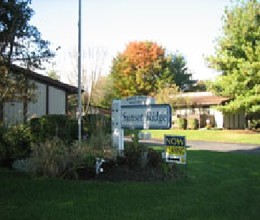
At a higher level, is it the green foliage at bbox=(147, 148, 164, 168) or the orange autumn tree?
the orange autumn tree

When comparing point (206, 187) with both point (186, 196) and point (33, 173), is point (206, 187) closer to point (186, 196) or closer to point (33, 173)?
point (186, 196)

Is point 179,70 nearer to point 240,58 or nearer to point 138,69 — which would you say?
point 138,69

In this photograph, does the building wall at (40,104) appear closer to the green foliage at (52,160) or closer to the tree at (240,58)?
the green foliage at (52,160)

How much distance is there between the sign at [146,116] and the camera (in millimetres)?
→ 11234

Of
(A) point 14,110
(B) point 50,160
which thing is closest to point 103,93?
(A) point 14,110

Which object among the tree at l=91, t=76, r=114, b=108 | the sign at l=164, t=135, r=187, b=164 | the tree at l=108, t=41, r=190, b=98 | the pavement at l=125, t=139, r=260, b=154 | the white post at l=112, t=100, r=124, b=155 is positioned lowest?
the pavement at l=125, t=139, r=260, b=154

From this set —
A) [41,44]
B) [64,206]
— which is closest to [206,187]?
[64,206]

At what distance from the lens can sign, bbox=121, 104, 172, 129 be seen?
1123 centimetres

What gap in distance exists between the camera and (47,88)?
22828 millimetres

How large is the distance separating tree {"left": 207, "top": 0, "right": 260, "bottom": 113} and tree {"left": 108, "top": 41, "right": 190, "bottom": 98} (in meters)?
19.4

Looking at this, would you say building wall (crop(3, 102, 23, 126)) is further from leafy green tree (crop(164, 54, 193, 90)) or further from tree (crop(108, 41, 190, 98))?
leafy green tree (crop(164, 54, 193, 90))

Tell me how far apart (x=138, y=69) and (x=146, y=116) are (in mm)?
46163

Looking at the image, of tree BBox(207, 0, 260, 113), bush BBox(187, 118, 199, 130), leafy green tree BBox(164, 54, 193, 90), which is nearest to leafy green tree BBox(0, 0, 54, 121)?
tree BBox(207, 0, 260, 113)

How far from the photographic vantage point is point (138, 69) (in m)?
57.4
